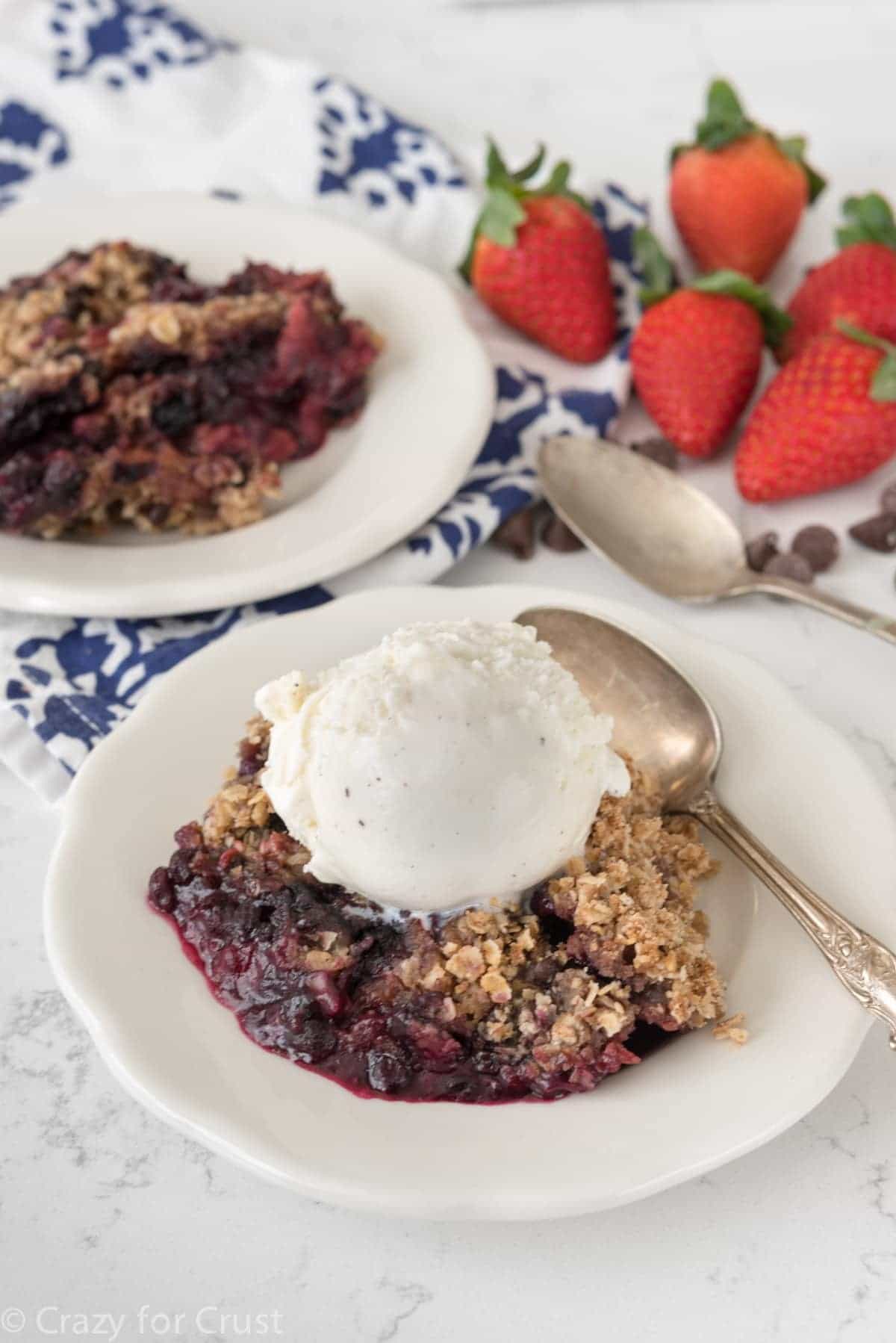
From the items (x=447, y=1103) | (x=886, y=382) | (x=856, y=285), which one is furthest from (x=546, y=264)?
(x=447, y=1103)

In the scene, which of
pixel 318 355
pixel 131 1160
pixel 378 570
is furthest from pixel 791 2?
pixel 131 1160

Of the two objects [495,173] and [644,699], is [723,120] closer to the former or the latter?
[495,173]

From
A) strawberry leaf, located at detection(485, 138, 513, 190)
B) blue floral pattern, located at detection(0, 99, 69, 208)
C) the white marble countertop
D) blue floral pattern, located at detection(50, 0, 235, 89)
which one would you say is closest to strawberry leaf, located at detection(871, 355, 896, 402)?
strawberry leaf, located at detection(485, 138, 513, 190)

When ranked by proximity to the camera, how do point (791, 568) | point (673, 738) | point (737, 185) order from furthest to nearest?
point (737, 185), point (791, 568), point (673, 738)

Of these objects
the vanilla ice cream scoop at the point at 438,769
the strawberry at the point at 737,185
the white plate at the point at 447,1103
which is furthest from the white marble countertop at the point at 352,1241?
the strawberry at the point at 737,185

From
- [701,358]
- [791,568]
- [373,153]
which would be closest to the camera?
[791,568]

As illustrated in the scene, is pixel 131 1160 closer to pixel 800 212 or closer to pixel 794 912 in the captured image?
pixel 794 912

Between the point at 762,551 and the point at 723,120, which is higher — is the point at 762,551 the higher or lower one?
the lower one
